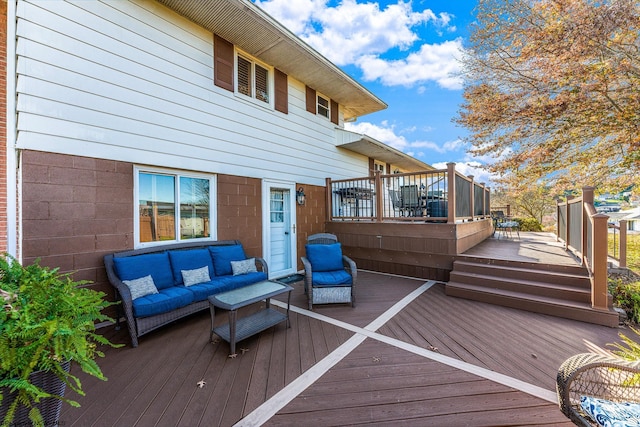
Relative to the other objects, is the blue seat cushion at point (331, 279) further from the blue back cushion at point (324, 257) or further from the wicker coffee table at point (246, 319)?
the wicker coffee table at point (246, 319)

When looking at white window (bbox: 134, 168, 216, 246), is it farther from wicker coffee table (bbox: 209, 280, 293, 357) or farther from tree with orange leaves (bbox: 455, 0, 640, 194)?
tree with orange leaves (bbox: 455, 0, 640, 194)

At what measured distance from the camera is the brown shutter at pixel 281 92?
→ 20.2 feet

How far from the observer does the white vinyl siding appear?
3184mm

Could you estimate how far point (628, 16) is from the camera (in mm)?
4496

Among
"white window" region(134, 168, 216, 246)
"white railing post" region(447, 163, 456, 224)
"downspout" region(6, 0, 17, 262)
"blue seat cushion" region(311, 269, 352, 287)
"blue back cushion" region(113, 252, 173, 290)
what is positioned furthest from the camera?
"white railing post" region(447, 163, 456, 224)

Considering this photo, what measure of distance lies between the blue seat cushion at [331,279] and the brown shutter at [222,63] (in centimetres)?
421

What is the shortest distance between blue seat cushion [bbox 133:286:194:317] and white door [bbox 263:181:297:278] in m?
2.37

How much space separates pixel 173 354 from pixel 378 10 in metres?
8.95

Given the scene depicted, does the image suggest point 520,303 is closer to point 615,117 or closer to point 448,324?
point 448,324

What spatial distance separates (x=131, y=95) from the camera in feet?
12.9

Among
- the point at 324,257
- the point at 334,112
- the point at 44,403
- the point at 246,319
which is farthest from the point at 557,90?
the point at 44,403

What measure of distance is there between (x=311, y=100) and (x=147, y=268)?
228 inches

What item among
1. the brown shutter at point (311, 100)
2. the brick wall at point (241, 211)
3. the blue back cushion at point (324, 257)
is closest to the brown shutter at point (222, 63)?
the brick wall at point (241, 211)

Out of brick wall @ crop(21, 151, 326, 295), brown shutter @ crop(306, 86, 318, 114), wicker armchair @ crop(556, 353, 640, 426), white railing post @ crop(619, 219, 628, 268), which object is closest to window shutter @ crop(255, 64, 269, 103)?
brown shutter @ crop(306, 86, 318, 114)
